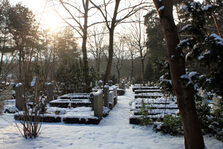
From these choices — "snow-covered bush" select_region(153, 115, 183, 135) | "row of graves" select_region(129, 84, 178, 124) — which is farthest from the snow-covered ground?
"row of graves" select_region(129, 84, 178, 124)

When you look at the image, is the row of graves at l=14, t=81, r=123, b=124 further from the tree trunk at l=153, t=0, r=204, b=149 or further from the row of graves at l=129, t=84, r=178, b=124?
the tree trunk at l=153, t=0, r=204, b=149

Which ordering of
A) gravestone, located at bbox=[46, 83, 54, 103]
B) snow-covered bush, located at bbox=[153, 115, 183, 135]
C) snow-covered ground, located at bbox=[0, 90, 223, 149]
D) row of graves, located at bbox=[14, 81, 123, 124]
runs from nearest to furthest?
snow-covered ground, located at bbox=[0, 90, 223, 149] → snow-covered bush, located at bbox=[153, 115, 183, 135] → row of graves, located at bbox=[14, 81, 123, 124] → gravestone, located at bbox=[46, 83, 54, 103]

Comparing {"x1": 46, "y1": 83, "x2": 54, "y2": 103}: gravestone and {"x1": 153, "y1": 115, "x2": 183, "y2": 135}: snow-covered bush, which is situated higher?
{"x1": 46, "y1": 83, "x2": 54, "y2": 103}: gravestone

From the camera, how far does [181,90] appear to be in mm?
3090

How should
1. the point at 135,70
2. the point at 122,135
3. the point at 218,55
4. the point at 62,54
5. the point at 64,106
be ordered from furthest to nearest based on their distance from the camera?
the point at 135,70
the point at 62,54
the point at 64,106
the point at 122,135
the point at 218,55

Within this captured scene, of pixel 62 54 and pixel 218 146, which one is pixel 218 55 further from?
pixel 62 54

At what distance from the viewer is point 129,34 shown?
28719 mm

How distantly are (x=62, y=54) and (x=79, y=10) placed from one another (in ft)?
48.6

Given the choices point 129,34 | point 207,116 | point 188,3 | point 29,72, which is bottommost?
point 207,116

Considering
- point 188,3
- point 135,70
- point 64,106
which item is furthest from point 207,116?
point 135,70

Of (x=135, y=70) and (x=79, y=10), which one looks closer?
(x=79, y=10)

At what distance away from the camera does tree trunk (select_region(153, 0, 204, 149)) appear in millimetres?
A: 3068

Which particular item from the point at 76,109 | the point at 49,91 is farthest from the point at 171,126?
the point at 49,91

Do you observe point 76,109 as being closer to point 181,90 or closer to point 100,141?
point 100,141
